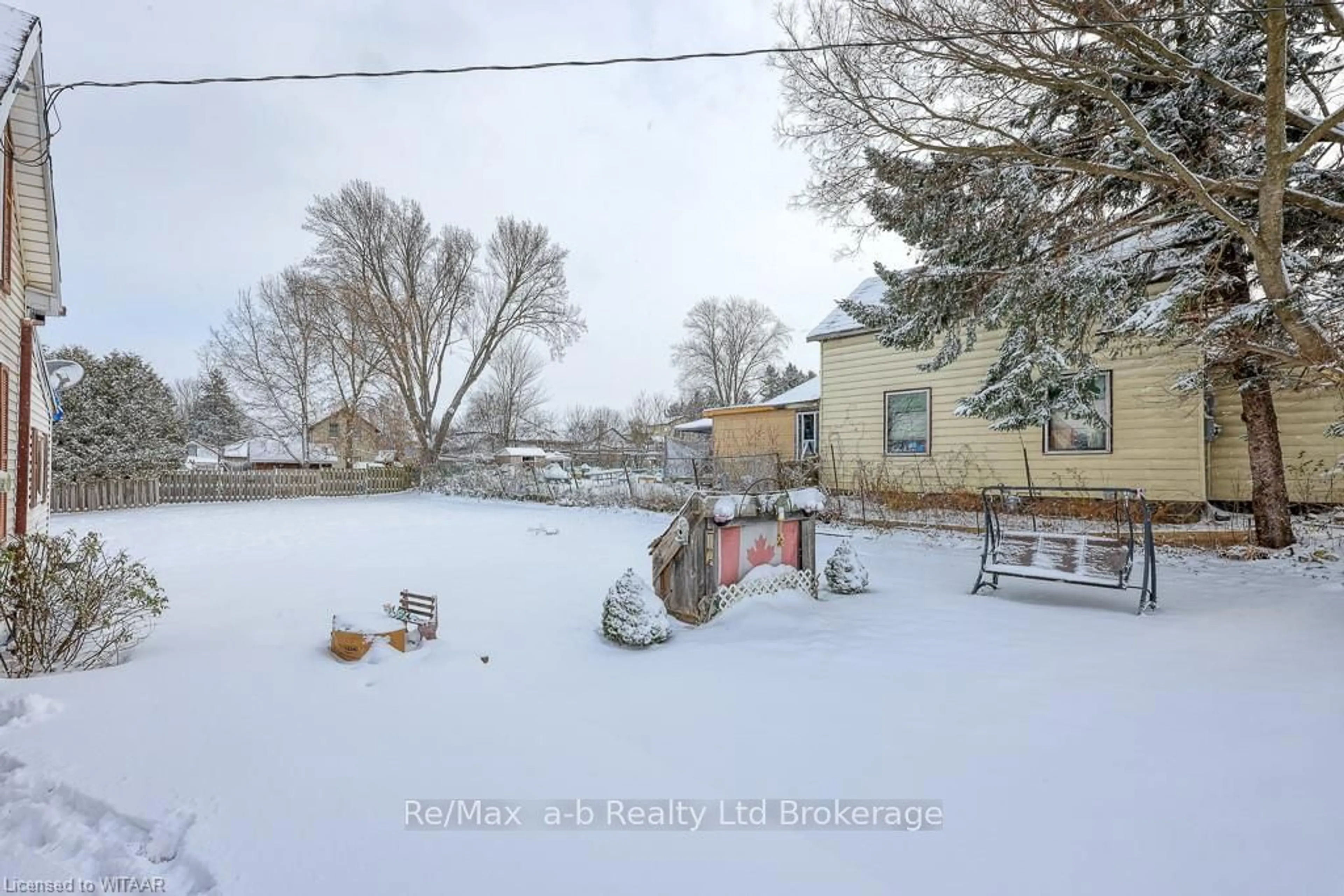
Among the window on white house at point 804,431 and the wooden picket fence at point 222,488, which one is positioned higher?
the window on white house at point 804,431

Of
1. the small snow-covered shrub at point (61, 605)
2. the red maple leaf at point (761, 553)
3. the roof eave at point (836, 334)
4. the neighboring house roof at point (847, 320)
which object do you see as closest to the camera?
the small snow-covered shrub at point (61, 605)

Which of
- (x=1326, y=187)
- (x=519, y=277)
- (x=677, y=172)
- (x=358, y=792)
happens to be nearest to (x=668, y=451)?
(x=519, y=277)

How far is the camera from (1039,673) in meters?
3.84

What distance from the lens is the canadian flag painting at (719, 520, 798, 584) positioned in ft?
17.7

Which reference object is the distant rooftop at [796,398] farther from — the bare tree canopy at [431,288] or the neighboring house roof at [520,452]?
the neighboring house roof at [520,452]

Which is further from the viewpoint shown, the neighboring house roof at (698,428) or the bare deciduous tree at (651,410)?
the bare deciduous tree at (651,410)

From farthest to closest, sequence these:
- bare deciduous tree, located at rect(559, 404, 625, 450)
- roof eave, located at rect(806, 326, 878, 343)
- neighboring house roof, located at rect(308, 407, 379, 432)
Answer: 1. bare deciduous tree, located at rect(559, 404, 625, 450)
2. neighboring house roof, located at rect(308, 407, 379, 432)
3. roof eave, located at rect(806, 326, 878, 343)

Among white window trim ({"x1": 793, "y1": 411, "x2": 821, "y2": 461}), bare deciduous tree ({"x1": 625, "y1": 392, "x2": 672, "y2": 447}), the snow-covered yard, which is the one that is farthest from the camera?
bare deciduous tree ({"x1": 625, "y1": 392, "x2": 672, "y2": 447})

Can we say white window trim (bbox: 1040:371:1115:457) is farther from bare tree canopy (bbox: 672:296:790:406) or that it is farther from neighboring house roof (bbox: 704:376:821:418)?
bare tree canopy (bbox: 672:296:790:406)

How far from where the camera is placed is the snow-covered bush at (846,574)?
19.9ft

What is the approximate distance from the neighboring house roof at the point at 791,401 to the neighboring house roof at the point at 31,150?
44.7 feet

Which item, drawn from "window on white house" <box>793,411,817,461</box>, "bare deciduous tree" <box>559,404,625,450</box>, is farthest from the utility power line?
"bare deciduous tree" <box>559,404,625,450</box>

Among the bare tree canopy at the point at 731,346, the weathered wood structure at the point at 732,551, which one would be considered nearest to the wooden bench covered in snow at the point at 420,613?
the weathered wood structure at the point at 732,551

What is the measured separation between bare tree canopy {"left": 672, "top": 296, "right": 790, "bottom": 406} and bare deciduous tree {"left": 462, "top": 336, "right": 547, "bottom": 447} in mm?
10704
